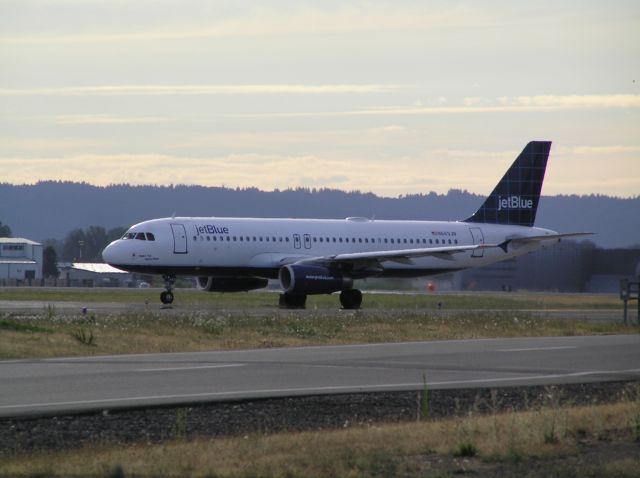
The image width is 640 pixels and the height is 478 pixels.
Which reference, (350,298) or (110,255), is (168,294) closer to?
(110,255)

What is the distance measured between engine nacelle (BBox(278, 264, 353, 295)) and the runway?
18419 millimetres

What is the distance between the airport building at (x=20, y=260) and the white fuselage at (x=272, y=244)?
3098 inches

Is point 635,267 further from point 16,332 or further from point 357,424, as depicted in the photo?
point 357,424

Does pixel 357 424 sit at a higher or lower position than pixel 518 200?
lower

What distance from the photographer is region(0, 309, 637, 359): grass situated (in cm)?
2456

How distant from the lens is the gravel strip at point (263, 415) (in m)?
13.4

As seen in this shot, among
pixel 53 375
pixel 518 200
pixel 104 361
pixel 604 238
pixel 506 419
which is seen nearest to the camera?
pixel 506 419

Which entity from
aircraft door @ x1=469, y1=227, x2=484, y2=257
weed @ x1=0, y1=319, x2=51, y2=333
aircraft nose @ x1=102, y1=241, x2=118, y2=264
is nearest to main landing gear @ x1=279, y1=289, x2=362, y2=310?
aircraft nose @ x1=102, y1=241, x2=118, y2=264

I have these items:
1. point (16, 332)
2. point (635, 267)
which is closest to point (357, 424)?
point (16, 332)

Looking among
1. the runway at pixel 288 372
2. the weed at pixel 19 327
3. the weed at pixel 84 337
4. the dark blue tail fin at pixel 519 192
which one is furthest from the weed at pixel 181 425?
the dark blue tail fin at pixel 519 192

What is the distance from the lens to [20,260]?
132 metres

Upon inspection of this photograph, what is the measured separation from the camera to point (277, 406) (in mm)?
15648

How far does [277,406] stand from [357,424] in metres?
1.52

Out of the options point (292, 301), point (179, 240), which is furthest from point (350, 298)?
point (179, 240)
